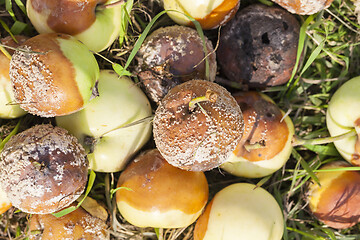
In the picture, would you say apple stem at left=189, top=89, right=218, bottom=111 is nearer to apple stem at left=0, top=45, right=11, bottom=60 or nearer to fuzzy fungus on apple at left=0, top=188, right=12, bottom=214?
apple stem at left=0, top=45, right=11, bottom=60

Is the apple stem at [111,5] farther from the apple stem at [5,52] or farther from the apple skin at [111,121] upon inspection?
the apple stem at [5,52]

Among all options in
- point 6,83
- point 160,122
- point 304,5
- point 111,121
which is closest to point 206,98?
point 160,122

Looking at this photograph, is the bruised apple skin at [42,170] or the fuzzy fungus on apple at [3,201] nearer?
the bruised apple skin at [42,170]

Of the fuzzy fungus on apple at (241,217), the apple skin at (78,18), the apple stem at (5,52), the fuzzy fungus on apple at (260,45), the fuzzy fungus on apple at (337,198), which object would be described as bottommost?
the fuzzy fungus on apple at (337,198)

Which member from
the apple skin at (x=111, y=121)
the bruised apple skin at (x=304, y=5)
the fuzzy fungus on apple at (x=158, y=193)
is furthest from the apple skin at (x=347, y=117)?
the apple skin at (x=111, y=121)

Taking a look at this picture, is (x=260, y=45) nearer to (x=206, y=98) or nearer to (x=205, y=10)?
(x=205, y=10)

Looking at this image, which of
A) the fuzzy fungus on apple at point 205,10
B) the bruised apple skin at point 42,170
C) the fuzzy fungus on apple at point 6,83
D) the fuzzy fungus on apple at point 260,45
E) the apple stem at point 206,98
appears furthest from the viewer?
the fuzzy fungus on apple at point 260,45
